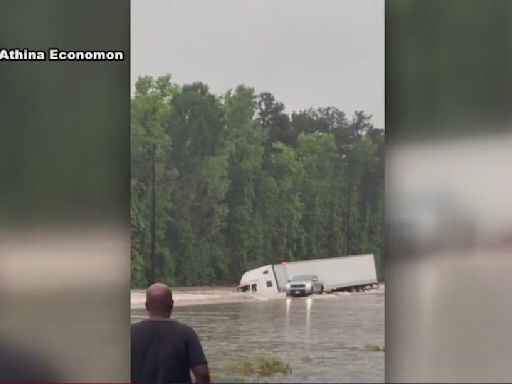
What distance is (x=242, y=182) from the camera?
189 inches

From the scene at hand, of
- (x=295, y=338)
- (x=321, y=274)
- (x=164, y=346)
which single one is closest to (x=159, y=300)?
(x=164, y=346)

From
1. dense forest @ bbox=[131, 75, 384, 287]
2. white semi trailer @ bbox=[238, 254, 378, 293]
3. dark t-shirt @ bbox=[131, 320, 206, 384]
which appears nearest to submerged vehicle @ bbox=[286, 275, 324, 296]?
white semi trailer @ bbox=[238, 254, 378, 293]

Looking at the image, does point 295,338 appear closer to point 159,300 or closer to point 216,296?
point 216,296

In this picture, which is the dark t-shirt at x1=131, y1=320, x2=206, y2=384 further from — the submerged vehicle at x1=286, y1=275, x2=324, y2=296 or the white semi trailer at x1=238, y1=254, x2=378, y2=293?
the submerged vehicle at x1=286, y1=275, x2=324, y2=296

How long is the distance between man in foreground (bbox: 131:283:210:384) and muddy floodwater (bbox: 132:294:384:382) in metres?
0.05

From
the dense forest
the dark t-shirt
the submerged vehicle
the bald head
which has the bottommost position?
the dark t-shirt

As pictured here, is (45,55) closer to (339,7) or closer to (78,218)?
(78,218)

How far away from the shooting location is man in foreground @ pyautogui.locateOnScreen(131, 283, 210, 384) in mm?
4742

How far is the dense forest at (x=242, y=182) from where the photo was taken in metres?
4.77

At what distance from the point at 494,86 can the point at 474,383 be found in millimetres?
1646

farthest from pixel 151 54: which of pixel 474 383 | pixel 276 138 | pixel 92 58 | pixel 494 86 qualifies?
pixel 474 383

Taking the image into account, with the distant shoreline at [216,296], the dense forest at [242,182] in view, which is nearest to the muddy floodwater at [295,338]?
the distant shoreline at [216,296]

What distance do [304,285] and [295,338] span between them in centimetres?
29

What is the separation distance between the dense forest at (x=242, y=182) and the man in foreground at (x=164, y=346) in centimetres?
14
